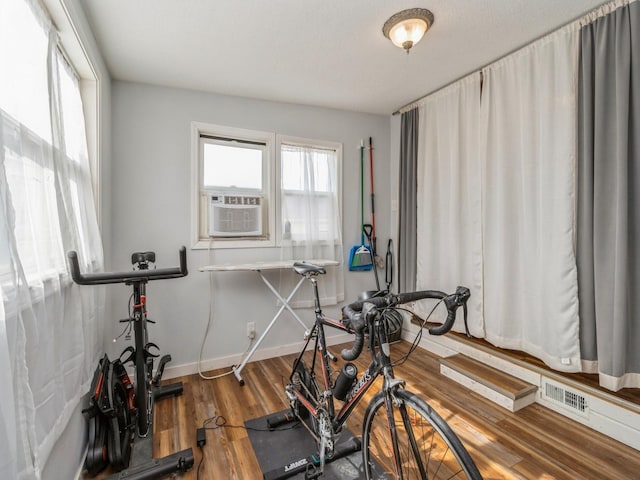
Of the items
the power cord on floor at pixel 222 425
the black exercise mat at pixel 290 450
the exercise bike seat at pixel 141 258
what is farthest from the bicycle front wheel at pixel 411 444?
the exercise bike seat at pixel 141 258

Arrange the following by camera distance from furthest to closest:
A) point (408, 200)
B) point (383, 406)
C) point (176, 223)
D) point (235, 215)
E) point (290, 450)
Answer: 1. point (408, 200)
2. point (235, 215)
3. point (176, 223)
4. point (290, 450)
5. point (383, 406)

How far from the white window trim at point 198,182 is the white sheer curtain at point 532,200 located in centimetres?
196

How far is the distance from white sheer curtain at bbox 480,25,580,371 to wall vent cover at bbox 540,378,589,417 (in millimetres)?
135

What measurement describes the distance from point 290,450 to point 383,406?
2.75 feet

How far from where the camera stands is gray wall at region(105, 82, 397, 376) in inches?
99.7

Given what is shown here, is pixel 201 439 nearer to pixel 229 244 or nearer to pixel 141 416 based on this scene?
pixel 141 416

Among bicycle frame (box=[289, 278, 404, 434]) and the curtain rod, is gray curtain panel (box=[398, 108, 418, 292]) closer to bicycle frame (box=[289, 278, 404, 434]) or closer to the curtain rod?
the curtain rod

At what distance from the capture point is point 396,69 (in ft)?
8.36

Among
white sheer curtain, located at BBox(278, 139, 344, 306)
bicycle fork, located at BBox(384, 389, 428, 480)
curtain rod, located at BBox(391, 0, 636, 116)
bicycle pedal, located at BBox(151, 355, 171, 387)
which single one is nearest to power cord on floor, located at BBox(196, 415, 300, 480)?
bicycle pedal, located at BBox(151, 355, 171, 387)

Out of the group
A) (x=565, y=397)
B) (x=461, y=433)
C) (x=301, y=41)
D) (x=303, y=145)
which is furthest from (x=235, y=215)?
(x=565, y=397)

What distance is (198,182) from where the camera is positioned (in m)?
2.79

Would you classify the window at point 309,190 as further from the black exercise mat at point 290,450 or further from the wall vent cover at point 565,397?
the wall vent cover at point 565,397

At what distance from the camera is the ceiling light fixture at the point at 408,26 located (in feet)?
6.02

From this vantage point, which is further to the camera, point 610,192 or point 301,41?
point 301,41
